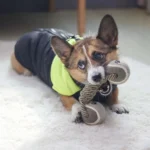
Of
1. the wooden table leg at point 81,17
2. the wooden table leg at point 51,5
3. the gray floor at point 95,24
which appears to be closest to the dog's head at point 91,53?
the gray floor at point 95,24

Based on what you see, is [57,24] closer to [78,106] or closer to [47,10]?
[47,10]

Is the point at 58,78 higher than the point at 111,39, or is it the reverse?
the point at 111,39

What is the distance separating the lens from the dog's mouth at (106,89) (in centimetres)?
137

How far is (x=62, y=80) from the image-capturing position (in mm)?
1417

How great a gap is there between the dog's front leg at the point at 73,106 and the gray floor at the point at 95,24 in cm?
72

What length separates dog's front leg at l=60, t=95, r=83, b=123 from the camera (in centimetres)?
134

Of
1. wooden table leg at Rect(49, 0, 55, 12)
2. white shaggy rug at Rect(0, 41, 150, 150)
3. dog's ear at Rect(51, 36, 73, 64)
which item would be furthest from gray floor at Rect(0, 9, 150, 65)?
dog's ear at Rect(51, 36, 73, 64)

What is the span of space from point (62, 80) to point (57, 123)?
17 cm

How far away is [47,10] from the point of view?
3180 millimetres

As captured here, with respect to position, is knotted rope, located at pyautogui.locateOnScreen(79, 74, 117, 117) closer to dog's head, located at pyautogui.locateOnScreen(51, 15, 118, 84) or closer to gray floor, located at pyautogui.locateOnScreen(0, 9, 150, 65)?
dog's head, located at pyautogui.locateOnScreen(51, 15, 118, 84)

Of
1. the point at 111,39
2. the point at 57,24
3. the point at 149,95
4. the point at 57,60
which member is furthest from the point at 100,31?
the point at 57,24

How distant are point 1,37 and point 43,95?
1.00 meters

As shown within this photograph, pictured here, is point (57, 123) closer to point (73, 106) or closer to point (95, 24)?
point (73, 106)

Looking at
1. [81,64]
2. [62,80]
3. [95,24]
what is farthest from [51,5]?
[81,64]
